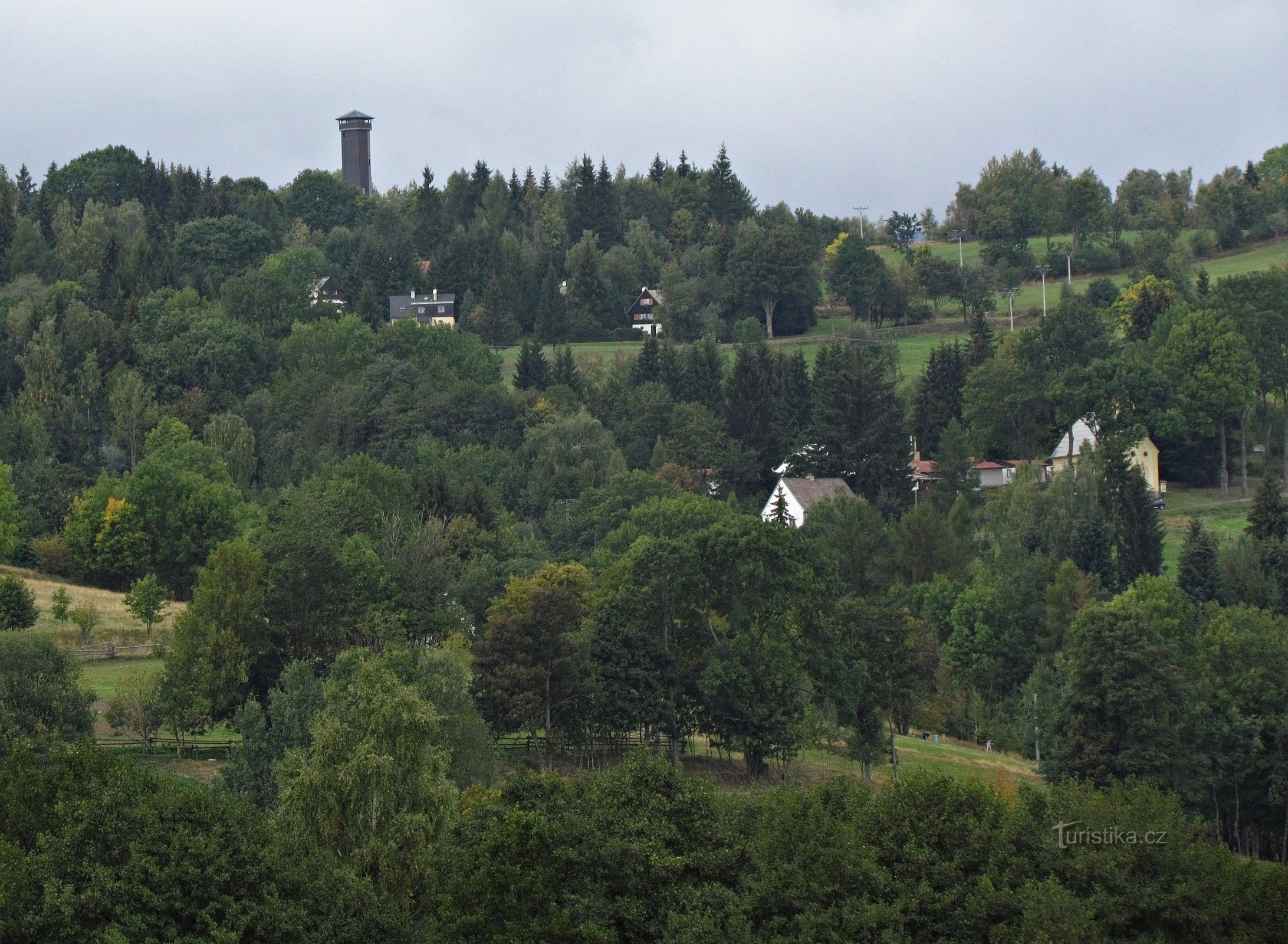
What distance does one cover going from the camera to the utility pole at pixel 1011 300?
109519 mm

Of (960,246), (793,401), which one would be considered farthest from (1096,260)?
(793,401)

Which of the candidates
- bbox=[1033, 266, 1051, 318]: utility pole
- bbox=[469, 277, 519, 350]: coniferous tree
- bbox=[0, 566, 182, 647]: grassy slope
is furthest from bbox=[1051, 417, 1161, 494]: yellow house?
bbox=[0, 566, 182, 647]: grassy slope

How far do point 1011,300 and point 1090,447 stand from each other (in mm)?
33272

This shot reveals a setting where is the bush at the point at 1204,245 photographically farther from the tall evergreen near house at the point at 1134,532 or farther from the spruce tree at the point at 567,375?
the tall evergreen near house at the point at 1134,532

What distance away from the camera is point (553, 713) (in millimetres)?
45688

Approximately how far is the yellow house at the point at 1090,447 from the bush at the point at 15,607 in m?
45.2

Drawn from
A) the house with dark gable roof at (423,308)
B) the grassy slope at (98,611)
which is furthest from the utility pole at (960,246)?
the grassy slope at (98,611)

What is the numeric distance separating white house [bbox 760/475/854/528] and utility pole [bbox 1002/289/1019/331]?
98.8 ft

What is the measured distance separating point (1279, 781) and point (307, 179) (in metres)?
103

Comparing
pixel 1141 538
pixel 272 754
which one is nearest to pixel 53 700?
pixel 272 754

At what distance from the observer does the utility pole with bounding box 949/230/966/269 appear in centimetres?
12306

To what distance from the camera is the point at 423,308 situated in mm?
114188

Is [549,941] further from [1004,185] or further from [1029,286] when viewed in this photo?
[1004,185]

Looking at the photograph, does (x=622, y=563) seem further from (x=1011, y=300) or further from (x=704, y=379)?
(x=1011, y=300)
